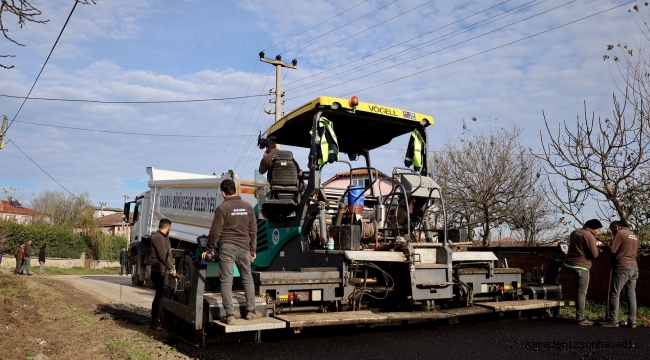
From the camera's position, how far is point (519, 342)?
20.7ft

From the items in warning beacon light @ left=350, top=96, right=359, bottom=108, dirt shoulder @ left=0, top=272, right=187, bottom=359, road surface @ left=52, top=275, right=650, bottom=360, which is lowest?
dirt shoulder @ left=0, top=272, right=187, bottom=359

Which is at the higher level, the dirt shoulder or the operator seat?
the operator seat

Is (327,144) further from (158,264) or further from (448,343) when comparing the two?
(158,264)

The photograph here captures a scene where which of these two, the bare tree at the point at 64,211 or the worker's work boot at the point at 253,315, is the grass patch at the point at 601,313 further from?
the bare tree at the point at 64,211

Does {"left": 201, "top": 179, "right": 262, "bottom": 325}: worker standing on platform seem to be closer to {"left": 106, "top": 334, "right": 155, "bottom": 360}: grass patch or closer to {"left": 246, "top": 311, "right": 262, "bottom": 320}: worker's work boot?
{"left": 246, "top": 311, "right": 262, "bottom": 320}: worker's work boot

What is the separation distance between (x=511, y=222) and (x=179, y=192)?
9672mm

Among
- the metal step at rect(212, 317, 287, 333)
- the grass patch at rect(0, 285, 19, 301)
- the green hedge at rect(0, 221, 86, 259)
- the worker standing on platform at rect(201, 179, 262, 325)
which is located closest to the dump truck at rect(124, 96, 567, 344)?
the metal step at rect(212, 317, 287, 333)

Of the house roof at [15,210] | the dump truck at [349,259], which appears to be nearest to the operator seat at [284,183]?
the dump truck at [349,259]

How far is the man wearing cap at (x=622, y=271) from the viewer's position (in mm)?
7730

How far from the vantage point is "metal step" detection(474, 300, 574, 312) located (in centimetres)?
721

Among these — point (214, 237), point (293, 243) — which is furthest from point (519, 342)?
point (214, 237)

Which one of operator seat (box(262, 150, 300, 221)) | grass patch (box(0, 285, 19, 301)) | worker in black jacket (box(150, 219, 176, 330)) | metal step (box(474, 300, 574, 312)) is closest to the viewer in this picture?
metal step (box(474, 300, 574, 312))

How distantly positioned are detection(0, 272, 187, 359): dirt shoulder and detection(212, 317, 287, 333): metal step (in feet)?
1.84

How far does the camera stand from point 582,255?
26.8ft
